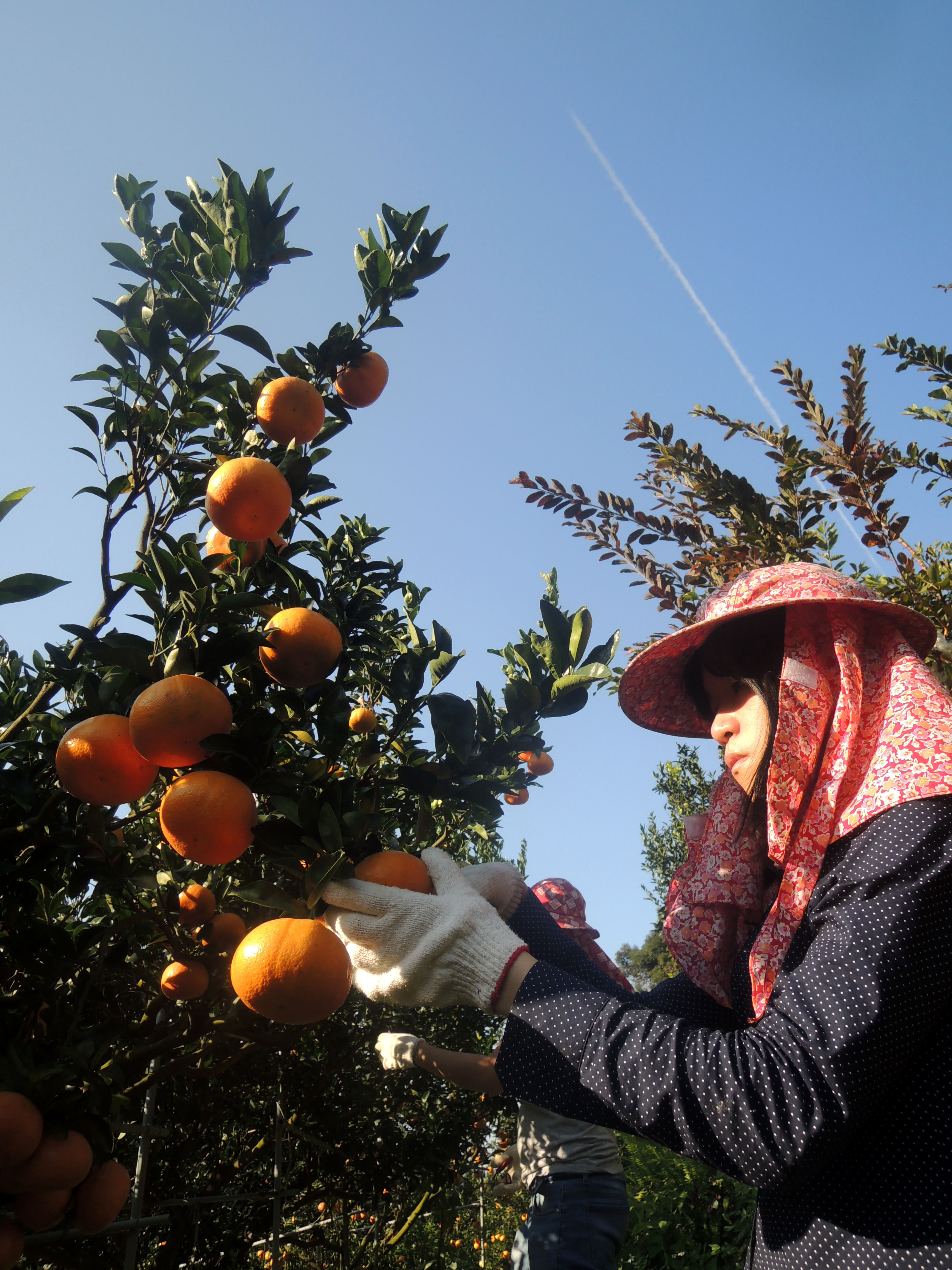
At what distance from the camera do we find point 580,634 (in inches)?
60.4

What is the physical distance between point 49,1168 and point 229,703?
784 millimetres

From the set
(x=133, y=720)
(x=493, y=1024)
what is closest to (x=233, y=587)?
(x=133, y=720)

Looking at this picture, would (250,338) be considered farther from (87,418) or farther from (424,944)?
(424,944)

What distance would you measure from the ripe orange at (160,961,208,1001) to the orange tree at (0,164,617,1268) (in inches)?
1.7

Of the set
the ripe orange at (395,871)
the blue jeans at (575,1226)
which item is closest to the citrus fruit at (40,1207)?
the ripe orange at (395,871)

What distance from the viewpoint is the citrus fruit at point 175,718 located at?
3.84 feet

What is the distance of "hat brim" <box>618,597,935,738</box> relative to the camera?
1221mm

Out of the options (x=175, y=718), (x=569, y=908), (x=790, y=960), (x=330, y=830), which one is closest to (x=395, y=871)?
(x=330, y=830)

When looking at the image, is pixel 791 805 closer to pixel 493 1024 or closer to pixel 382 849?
pixel 382 849

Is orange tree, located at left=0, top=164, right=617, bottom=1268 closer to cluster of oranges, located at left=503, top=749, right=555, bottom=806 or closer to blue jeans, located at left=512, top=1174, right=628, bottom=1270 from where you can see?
cluster of oranges, located at left=503, top=749, right=555, bottom=806

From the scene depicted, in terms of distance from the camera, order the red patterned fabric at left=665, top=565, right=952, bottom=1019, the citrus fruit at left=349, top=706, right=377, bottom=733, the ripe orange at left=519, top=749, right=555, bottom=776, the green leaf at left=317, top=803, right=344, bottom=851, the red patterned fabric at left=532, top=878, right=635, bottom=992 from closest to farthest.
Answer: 1. the red patterned fabric at left=665, top=565, right=952, bottom=1019
2. the green leaf at left=317, top=803, right=344, bottom=851
3. the citrus fruit at left=349, top=706, right=377, bottom=733
4. the ripe orange at left=519, top=749, right=555, bottom=776
5. the red patterned fabric at left=532, top=878, right=635, bottom=992

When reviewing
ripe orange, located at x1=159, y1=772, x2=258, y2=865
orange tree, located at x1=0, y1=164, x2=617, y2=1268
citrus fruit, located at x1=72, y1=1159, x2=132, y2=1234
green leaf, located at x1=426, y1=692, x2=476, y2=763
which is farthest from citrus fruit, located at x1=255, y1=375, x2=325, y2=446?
citrus fruit, located at x1=72, y1=1159, x2=132, y2=1234

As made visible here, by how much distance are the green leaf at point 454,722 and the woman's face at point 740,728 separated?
1.41ft

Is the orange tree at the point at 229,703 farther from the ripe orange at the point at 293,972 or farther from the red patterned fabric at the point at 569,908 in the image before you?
the red patterned fabric at the point at 569,908
